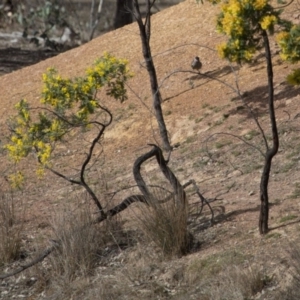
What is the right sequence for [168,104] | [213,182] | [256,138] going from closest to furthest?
[213,182] < [256,138] < [168,104]

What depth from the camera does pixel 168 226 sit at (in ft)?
25.7

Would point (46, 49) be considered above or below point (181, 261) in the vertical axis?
above

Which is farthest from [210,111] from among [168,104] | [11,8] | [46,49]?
[11,8]

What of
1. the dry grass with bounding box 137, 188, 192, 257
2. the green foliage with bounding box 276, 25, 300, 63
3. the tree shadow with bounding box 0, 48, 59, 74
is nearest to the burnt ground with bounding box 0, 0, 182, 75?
the tree shadow with bounding box 0, 48, 59, 74

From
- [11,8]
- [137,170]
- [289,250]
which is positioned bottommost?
[289,250]

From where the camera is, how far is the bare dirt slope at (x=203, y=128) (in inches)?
324

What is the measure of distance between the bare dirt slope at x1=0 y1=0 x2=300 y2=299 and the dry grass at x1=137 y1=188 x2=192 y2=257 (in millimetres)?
160

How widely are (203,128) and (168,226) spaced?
156 inches

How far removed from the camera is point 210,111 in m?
12.1

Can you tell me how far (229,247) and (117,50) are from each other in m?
8.23

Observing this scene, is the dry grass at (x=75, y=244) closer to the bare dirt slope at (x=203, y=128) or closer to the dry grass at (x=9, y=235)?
the dry grass at (x=9, y=235)

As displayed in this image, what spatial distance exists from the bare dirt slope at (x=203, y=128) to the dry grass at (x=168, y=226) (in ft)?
0.52

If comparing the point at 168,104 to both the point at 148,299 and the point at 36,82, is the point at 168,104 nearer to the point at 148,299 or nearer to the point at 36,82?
the point at 36,82

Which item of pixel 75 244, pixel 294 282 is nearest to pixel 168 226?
pixel 75 244
